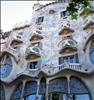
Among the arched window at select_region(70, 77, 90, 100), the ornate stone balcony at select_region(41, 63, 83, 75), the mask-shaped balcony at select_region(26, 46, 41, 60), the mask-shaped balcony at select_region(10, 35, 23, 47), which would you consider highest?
the mask-shaped balcony at select_region(10, 35, 23, 47)

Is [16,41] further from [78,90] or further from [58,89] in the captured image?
[78,90]

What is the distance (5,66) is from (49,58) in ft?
13.8

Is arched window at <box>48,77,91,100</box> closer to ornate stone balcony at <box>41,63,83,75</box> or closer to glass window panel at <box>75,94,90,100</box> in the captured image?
glass window panel at <box>75,94,90,100</box>

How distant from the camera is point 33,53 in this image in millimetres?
20859

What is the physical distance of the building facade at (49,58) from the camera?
56.4 feet

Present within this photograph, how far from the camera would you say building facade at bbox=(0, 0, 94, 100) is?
17.2m

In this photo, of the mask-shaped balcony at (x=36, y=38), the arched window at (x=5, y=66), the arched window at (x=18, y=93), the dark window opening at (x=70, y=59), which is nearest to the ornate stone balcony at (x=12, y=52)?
the arched window at (x=5, y=66)

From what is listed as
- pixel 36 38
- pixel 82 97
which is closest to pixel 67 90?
pixel 82 97

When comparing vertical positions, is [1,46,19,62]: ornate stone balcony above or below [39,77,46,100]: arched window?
above

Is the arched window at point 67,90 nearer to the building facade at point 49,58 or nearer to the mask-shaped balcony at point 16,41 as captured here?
the building facade at point 49,58

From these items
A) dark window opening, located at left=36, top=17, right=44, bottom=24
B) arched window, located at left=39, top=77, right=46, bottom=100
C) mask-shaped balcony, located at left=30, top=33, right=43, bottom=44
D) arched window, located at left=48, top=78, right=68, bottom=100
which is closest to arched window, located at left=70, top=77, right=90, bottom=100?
arched window, located at left=48, top=78, right=68, bottom=100

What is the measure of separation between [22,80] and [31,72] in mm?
959

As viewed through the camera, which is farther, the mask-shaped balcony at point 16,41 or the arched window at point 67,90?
the mask-shaped balcony at point 16,41

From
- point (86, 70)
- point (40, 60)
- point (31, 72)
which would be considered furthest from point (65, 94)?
point (40, 60)
